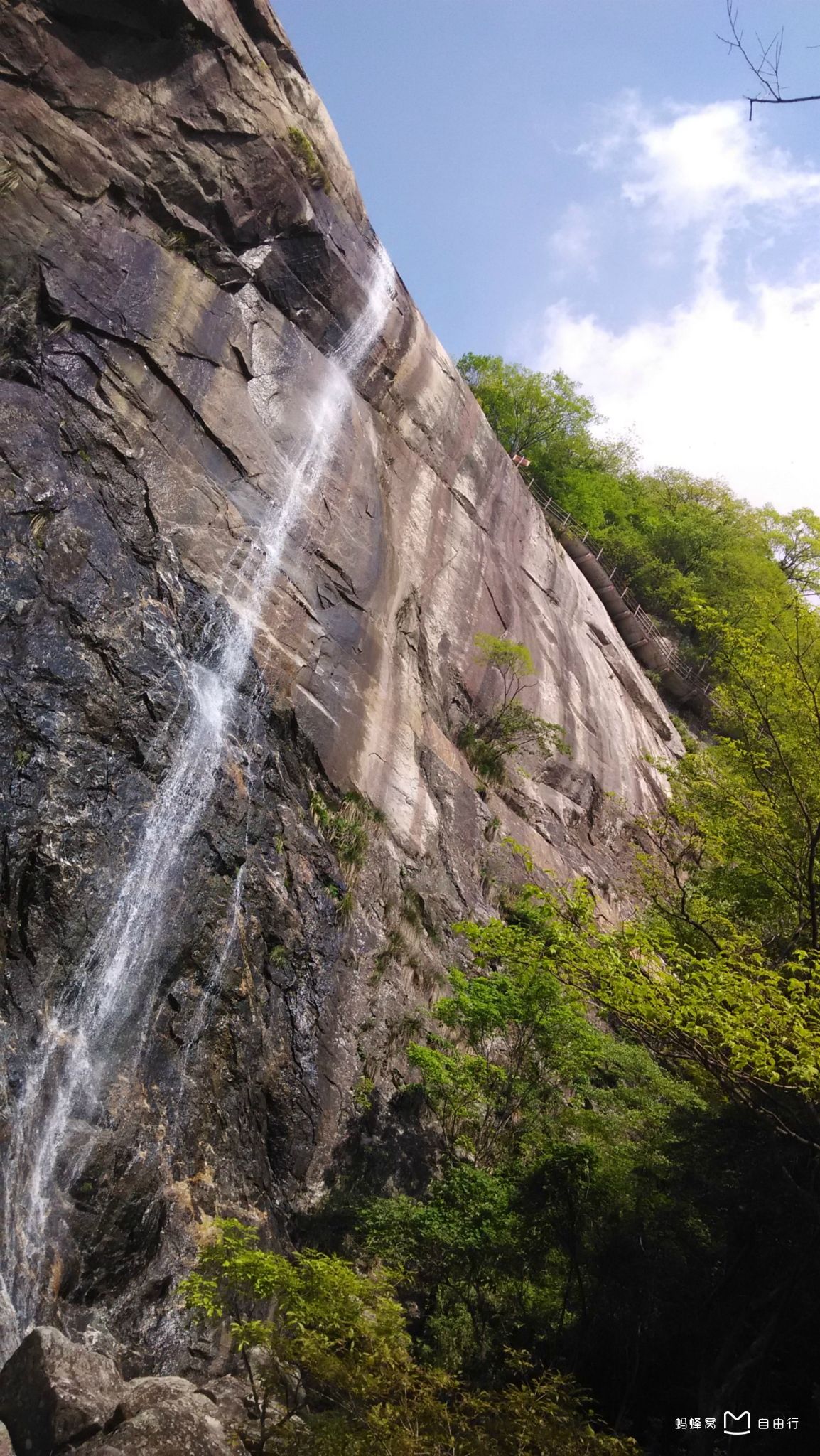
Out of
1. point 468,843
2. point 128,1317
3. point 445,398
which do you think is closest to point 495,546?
point 445,398

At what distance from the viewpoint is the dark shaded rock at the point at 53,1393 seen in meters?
5.53

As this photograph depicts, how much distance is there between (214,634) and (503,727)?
22.8ft

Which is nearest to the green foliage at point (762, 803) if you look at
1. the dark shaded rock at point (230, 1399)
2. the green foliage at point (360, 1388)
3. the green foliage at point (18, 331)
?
the green foliage at point (360, 1388)

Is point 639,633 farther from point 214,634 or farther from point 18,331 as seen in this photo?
point 18,331

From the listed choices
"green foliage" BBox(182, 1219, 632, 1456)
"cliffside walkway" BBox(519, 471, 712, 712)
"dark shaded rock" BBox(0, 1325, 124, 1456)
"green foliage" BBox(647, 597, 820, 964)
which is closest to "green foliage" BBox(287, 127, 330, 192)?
"green foliage" BBox(647, 597, 820, 964)

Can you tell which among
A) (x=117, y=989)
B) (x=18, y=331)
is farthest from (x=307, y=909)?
(x=18, y=331)

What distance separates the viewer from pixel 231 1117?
9219mm

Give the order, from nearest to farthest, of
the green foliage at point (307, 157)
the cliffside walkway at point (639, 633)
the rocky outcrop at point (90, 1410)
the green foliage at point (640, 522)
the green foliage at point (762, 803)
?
the rocky outcrop at point (90, 1410)
the green foliage at point (762, 803)
the green foliage at point (307, 157)
the cliffside walkway at point (639, 633)
the green foliage at point (640, 522)

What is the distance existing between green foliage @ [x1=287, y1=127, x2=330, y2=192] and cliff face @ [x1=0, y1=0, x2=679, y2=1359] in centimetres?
7

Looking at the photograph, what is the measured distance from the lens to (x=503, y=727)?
17.1 metres

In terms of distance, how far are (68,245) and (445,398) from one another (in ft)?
28.0

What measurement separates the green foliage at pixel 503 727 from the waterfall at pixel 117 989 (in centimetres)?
522

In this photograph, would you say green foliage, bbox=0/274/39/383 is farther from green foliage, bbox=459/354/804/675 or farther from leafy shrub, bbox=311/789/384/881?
green foliage, bbox=459/354/804/675

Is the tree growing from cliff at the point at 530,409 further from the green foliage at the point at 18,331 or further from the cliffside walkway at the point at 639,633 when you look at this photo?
the green foliage at the point at 18,331
